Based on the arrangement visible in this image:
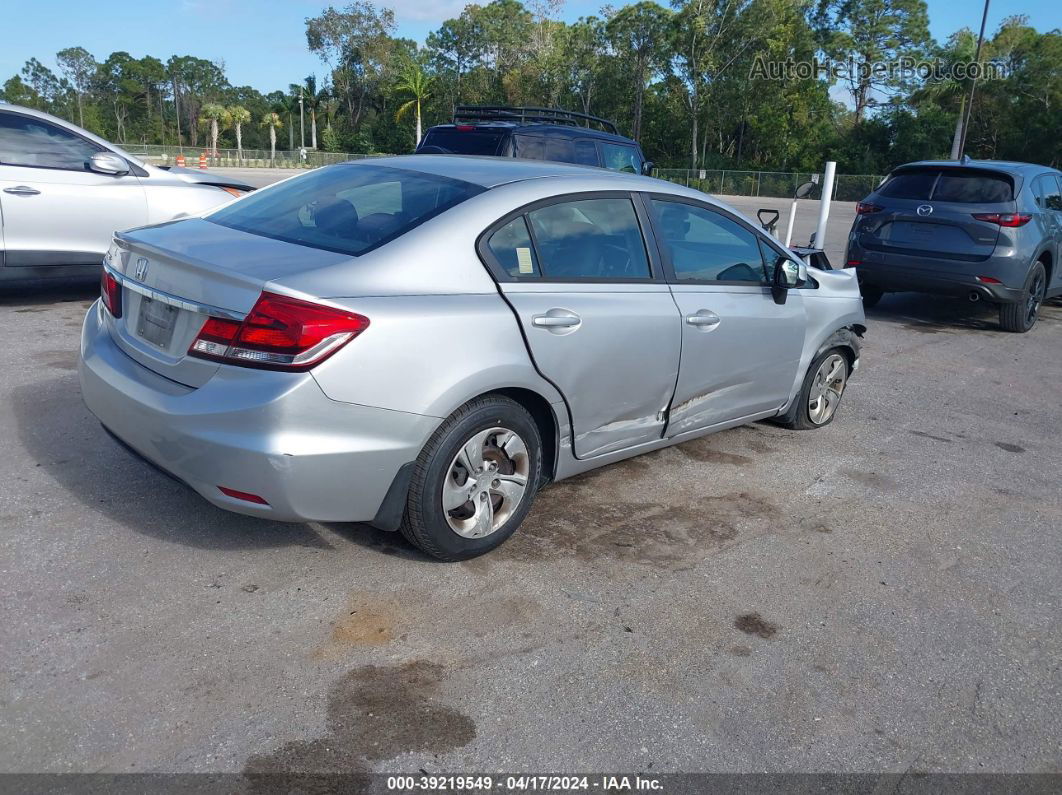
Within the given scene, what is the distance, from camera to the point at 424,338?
3334 millimetres

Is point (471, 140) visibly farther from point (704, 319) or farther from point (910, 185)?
point (704, 319)

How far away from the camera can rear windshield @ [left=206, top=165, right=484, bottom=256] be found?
370 centimetres

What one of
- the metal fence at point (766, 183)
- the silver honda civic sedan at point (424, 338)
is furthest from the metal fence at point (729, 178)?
the silver honda civic sedan at point (424, 338)

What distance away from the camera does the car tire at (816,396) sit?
565 centimetres

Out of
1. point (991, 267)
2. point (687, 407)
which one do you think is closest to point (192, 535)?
point (687, 407)

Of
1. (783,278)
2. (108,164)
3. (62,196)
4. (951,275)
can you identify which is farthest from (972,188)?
(62,196)

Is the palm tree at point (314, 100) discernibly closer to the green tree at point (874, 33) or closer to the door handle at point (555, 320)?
the green tree at point (874, 33)

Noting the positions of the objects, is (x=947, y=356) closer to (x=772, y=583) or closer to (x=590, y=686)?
(x=772, y=583)

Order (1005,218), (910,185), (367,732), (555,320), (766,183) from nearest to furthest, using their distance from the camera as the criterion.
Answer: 1. (367,732)
2. (555,320)
3. (1005,218)
4. (910,185)
5. (766,183)

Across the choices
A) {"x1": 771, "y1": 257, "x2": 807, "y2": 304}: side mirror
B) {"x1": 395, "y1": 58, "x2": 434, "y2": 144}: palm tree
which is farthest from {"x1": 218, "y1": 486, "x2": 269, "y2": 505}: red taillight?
{"x1": 395, "y1": 58, "x2": 434, "y2": 144}: palm tree

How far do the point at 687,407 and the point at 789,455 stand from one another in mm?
1208

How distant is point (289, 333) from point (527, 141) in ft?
24.3

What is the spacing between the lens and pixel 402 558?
3805mm

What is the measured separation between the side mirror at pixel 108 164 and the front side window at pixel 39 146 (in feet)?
0.36
